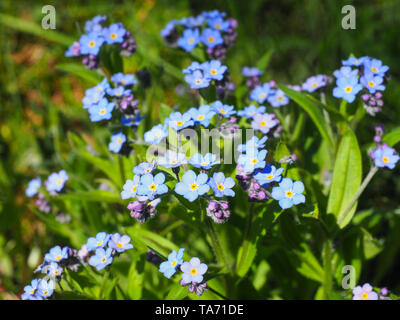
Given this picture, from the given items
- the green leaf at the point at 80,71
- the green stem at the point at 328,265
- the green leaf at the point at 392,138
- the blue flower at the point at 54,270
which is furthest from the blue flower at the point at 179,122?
the green leaf at the point at 392,138

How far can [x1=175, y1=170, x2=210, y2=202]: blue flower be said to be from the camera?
2231 millimetres

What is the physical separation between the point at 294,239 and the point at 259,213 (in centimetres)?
38

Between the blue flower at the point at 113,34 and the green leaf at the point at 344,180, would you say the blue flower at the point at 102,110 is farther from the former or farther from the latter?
the green leaf at the point at 344,180

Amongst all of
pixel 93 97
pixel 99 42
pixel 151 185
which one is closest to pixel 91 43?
pixel 99 42

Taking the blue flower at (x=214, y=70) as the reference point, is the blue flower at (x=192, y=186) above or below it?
below

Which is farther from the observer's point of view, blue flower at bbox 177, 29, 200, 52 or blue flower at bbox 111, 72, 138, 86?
blue flower at bbox 177, 29, 200, 52

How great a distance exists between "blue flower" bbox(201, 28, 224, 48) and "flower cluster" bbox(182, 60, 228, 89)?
534mm

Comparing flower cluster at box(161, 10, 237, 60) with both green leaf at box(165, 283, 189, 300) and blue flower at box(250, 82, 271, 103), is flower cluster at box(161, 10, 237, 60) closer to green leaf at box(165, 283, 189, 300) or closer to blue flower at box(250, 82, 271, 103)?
blue flower at box(250, 82, 271, 103)

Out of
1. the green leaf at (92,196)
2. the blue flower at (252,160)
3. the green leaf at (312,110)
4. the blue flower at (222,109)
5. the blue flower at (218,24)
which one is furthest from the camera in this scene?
the blue flower at (218,24)

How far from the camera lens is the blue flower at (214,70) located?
291cm

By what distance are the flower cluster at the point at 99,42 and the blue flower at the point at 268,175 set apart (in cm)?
157

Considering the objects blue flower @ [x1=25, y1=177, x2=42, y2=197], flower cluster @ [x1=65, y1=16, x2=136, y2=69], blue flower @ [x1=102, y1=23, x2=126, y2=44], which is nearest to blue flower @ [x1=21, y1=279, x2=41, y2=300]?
blue flower @ [x1=25, y1=177, x2=42, y2=197]

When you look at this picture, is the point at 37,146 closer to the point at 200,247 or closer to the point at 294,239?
the point at 200,247

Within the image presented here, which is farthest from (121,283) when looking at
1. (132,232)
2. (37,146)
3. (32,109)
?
(32,109)
